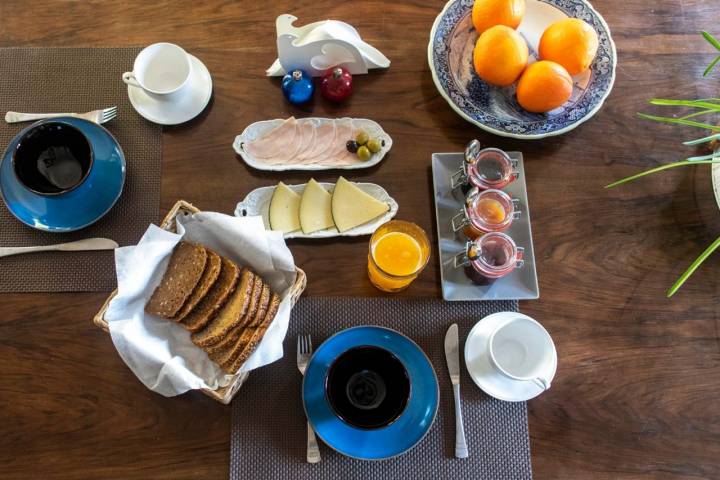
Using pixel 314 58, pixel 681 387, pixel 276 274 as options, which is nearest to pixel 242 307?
pixel 276 274

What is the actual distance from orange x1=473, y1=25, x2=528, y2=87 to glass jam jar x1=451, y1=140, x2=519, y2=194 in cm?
16

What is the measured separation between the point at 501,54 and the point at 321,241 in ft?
1.75

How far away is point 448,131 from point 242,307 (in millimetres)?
593

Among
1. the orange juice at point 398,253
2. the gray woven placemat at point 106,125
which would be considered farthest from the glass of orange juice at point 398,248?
the gray woven placemat at point 106,125

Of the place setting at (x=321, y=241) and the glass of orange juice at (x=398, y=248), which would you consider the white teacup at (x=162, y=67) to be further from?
the glass of orange juice at (x=398, y=248)

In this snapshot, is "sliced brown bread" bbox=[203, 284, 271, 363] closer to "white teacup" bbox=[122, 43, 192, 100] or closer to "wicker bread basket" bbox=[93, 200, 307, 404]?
"wicker bread basket" bbox=[93, 200, 307, 404]

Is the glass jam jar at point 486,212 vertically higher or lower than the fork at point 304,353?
higher

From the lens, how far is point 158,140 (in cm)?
102

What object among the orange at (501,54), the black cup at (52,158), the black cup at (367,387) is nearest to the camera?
the black cup at (367,387)

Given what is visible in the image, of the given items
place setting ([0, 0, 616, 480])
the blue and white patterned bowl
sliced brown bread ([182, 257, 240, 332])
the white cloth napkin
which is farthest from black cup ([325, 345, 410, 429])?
the blue and white patterned bowl

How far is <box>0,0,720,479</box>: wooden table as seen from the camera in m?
0.90

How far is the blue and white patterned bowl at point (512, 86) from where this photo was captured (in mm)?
1019

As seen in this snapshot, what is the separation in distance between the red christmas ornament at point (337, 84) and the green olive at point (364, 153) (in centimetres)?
13

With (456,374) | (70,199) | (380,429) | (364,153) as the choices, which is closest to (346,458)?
(380,429)
